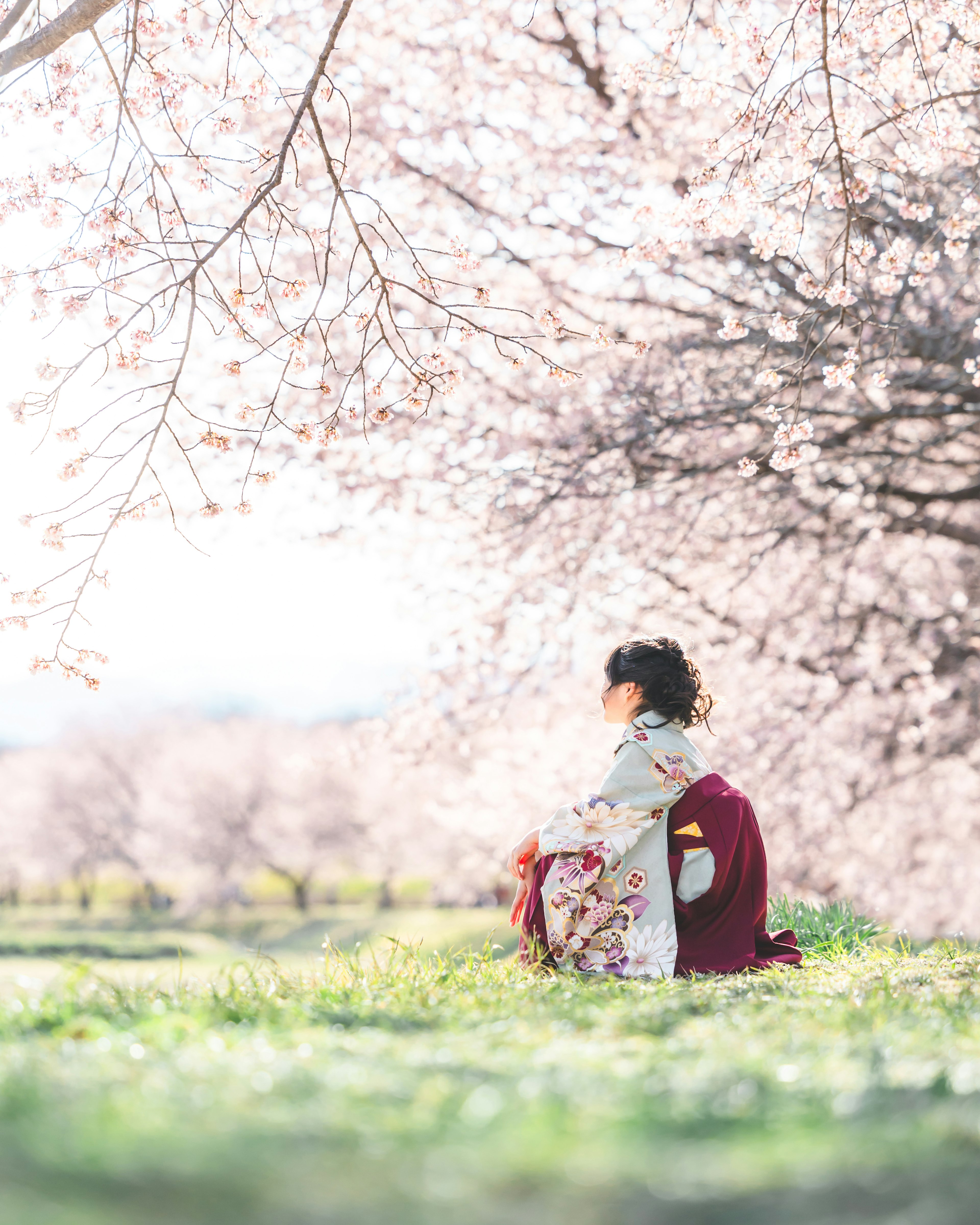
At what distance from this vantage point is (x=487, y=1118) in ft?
3.79

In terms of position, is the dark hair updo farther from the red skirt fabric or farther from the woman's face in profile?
the red skirt fabric

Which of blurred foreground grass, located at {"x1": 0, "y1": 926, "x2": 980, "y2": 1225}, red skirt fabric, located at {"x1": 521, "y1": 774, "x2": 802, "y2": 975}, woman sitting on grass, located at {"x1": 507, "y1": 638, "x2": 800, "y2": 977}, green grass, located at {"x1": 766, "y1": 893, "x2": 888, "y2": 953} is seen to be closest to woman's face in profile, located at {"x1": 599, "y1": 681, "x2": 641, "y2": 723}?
woman sitting on grass, located at {"x1": 507, "y1": 638, "x2": 800, "y2": 977}

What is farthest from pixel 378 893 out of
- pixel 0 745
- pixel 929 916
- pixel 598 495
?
pixel 598 495

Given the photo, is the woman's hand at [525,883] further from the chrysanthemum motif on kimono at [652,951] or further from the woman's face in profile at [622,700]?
the woman's face in profile at [622,700]

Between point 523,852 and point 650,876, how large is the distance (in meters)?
0.44

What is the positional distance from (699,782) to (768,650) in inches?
164

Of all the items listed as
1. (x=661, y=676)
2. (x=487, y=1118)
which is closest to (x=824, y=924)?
(x=661, y=676)

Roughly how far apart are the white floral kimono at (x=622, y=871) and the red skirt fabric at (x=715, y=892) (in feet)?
0.12

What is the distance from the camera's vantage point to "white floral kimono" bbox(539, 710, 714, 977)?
316 centimetres

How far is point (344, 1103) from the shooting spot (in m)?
1.23

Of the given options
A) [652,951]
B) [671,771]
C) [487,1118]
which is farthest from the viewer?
[671,771]

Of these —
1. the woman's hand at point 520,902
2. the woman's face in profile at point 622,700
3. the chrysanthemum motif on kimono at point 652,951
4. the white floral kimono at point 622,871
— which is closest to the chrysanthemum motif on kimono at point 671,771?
the white floral kimono at point 622,871

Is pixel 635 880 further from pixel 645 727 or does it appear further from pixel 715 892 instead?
pixel 645 727

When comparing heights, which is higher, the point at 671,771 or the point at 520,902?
the point at 671,771
